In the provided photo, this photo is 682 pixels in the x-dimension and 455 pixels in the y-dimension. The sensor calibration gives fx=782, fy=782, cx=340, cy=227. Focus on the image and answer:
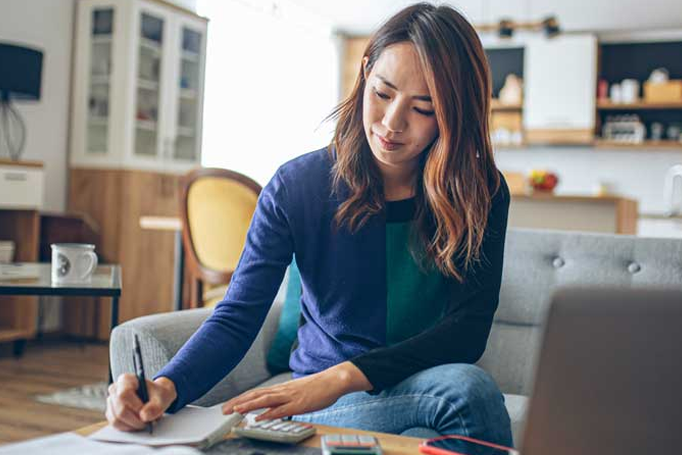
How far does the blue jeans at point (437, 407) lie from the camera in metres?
1.09

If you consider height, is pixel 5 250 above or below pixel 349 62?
below

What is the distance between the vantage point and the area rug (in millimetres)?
3043

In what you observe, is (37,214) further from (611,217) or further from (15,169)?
(611,217)

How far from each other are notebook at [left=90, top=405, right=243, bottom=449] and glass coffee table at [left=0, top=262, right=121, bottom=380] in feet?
2.18

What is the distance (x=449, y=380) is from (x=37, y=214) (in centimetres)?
343

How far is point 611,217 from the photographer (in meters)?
3.74

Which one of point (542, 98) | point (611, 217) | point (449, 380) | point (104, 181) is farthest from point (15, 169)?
point (542, 98)

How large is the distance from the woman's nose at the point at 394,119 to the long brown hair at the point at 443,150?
0.06 meters

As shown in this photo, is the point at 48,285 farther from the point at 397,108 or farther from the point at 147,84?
the point at 147,84

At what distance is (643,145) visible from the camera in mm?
6691

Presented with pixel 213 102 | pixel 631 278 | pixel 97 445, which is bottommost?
pixel 97 445

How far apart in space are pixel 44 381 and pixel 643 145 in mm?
5244

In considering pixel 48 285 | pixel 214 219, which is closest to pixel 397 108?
pixel 48 285

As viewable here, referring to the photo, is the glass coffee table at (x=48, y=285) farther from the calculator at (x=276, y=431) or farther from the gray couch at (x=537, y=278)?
the calculator at (x=276, y=431)
